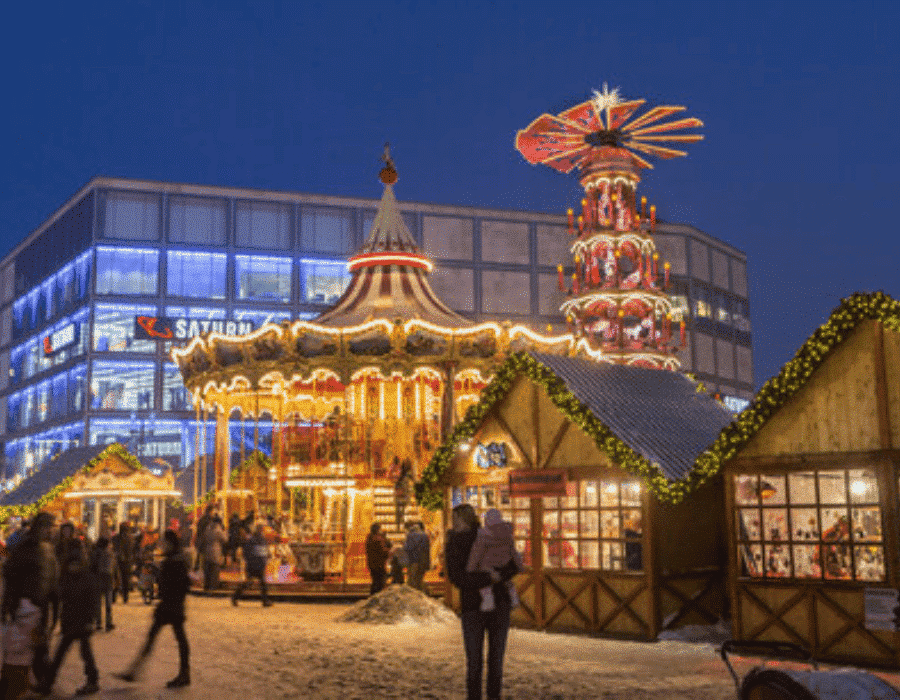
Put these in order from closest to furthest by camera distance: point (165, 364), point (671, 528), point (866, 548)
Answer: point (866, 548) < point (671, 528) < point (165, 364)

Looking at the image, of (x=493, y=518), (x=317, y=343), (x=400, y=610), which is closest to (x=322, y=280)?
(x=317, y=343)

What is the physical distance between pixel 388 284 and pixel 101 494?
13446 millimetres

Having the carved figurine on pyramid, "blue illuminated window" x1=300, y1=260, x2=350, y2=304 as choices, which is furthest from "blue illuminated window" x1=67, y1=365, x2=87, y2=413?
the carved figurine on pyramid

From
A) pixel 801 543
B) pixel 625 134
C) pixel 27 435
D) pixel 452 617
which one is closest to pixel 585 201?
pixel 625 134

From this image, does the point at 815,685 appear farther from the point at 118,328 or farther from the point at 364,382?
the point at 118,328

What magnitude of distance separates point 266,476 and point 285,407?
208cm

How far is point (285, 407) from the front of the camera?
29828 millimetres

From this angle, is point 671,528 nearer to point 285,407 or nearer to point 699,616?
point 699,616

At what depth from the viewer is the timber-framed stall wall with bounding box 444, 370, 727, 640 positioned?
545 inches

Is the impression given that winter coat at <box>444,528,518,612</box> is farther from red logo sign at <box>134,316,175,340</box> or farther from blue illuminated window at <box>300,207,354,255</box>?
blue illuminated window at <box>300,207,354,255</box>

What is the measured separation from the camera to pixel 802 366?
39.0ft

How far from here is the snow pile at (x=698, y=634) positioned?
1353 centimetres

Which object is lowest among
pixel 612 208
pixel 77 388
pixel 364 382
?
pixel 364 382

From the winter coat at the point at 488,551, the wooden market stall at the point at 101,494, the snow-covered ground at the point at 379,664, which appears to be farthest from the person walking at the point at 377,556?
the wooden market stall at the point at 101,494
